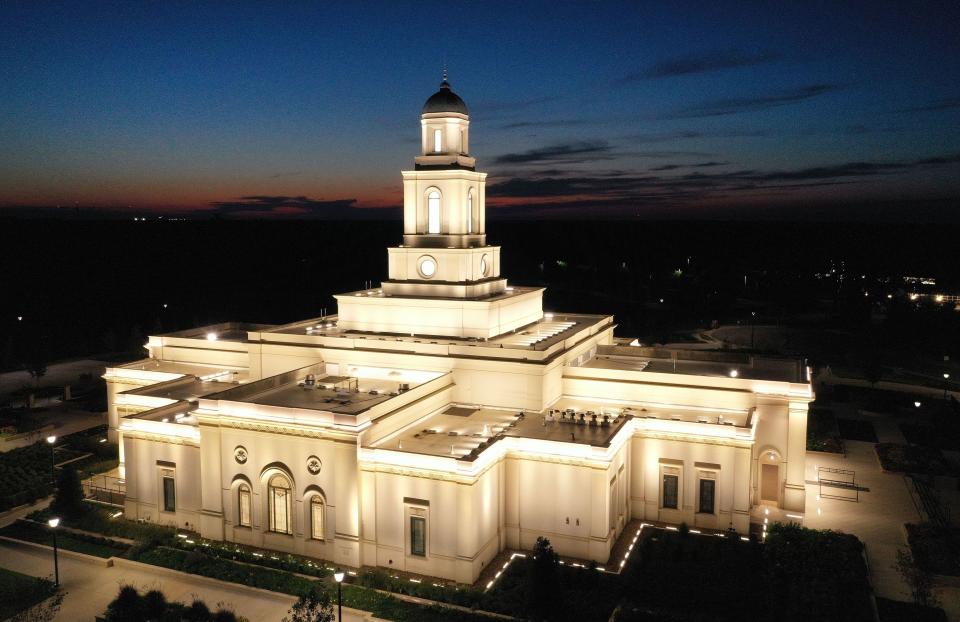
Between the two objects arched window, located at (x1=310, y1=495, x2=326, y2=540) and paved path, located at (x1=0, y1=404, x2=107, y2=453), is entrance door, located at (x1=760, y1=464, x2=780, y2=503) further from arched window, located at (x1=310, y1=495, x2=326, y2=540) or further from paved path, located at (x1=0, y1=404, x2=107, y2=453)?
paved path, located at (x1=0, y1=404, x2=107, y2=453)

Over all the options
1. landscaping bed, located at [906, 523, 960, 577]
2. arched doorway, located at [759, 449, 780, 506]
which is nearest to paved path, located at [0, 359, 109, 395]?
Answer: arched doorway, located at [759, 449, 780, 506]

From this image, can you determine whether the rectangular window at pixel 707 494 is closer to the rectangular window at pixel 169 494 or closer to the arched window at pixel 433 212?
the arched window at pixel 433 212

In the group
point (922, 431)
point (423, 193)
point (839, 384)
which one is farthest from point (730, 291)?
point (423, 193)

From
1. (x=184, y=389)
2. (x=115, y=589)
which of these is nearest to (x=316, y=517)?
(x=115, y=589)

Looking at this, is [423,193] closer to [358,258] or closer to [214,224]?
[358,258]

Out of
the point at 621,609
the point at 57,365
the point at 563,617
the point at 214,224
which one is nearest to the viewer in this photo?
the point at 563,617
